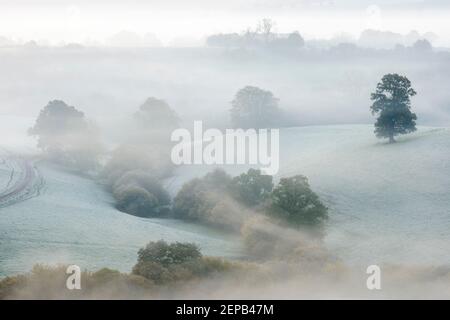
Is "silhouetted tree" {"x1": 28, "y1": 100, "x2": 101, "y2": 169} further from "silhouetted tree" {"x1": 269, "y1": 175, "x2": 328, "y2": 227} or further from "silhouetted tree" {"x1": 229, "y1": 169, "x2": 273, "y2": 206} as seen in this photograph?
"silhouetted tree" {"x1": 269, "y1": 175, "x2": 328, "y2": 227}

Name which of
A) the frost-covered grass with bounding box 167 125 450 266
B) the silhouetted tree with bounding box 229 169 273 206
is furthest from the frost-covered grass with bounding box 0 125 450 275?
the silhouetted tree with bounding box 229 169 273 206

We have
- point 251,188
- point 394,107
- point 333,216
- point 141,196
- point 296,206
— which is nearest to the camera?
point 296,206

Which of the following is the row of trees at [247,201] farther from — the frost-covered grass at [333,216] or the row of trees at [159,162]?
the frost-covered grass at [333,216]

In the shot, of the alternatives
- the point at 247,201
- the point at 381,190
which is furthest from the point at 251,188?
the point at 381,190

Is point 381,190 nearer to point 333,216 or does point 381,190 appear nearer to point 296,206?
point 333,216

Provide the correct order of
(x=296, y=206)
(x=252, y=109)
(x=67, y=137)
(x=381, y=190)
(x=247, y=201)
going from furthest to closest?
(x=252, y=109) < (x=67, y=137) < (x=381, y=190) < (x=247, y=201) < (x=296, y=206)

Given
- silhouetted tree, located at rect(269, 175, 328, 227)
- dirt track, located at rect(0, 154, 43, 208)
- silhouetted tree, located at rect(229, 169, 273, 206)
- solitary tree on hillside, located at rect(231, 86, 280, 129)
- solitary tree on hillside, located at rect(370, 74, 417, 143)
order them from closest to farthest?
silhouetted tree, located at rect(269, 175, 328, 227), dirt track, located at rect(0, 154, 43, 208), silhouetted tree, located at rect(229, 169, 273, 206), solitary tree on hillside, located at rect(370, 74, 417, 143), solitary tree on hillside, located at rect(231, 86, 280, 129)

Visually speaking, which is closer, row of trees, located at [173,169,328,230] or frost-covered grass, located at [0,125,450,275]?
frost-covered grass, located at [0,125,450,275]
